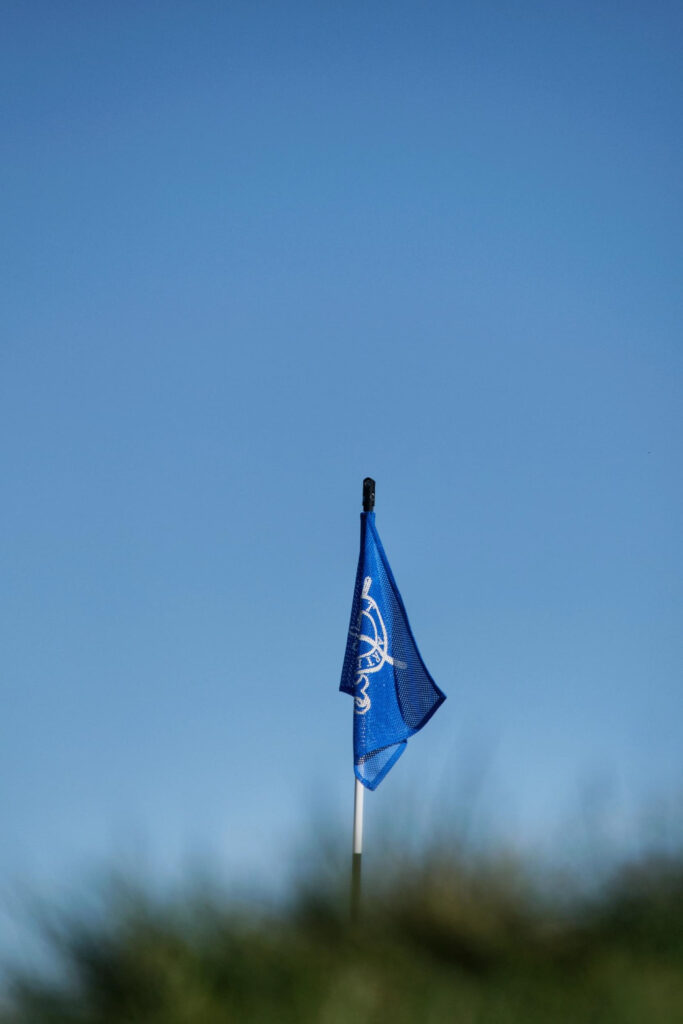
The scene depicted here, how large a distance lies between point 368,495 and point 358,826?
3.77 meters

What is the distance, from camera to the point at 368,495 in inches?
523

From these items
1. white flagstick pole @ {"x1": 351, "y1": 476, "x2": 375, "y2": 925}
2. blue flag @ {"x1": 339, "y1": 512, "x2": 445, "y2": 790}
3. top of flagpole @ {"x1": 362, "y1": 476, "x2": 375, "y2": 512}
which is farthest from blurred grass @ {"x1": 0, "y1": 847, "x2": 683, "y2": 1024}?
top of flagpole @ {"x1": 362, "y1": 476, "x2": 375, "y2": 512}

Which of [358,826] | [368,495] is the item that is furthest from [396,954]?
[368,495]

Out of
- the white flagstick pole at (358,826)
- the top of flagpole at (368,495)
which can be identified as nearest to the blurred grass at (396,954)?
the white flagstick pole at (358,826)

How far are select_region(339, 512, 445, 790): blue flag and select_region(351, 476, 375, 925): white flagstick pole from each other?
414mm

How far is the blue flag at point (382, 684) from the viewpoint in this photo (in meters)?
12.0

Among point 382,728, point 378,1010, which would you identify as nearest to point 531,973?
point 378,1010

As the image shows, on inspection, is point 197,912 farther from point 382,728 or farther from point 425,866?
point 382,728

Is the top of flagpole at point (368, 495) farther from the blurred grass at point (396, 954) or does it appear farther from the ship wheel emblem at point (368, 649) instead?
the blurred grass at point (396, 954)

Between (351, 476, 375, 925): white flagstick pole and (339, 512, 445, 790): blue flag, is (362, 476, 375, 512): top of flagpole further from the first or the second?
(339, 512, 445, 790): blue flag

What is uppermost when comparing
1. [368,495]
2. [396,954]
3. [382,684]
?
[368,495]

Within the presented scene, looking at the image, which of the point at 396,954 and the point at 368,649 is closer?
the point at 396,954

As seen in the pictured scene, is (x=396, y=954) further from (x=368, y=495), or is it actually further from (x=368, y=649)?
(x=368, y=495)

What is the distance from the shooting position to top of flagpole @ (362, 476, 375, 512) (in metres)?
13.2
